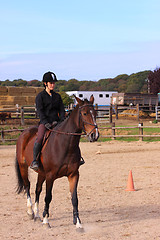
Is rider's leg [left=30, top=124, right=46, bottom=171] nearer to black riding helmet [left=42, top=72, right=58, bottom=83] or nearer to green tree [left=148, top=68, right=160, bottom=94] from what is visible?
black riding helmet [left=42, top=72, right=58, bottom=83]

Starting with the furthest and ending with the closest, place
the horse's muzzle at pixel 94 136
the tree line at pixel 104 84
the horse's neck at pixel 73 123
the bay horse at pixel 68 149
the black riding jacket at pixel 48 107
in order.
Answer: the tree line at pixel 104 84 < the black riding jacket at pixel 48 107 < the horse's neck at pixel 73 123 < the bay horse at pixel 68 149 < the horse's muzzle at pixel 94 136

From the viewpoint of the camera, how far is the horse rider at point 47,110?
628 centimetres

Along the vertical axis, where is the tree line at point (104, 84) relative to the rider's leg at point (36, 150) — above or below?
above

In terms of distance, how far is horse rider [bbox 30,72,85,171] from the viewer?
247 inches

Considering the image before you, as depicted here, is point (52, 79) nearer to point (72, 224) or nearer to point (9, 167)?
point (72, 224)

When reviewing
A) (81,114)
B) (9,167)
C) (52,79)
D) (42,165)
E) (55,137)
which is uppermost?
(52,79)

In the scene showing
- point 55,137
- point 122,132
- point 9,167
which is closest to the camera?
point 55,137

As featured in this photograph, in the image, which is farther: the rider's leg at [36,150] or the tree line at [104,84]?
the tree line at [104,84]

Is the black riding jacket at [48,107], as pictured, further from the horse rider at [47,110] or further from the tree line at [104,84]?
the tree line at [104,84]

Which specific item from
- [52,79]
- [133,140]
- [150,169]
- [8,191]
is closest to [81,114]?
[52,79]

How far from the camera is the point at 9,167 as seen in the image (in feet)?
43.9

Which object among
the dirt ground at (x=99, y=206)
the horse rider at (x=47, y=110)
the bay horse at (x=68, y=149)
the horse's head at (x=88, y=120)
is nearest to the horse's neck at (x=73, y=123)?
the bay horse at (x=68, y=149)

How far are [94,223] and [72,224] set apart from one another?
1.41 feet

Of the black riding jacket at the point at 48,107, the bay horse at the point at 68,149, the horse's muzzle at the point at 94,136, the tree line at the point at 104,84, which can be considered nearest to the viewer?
the horse's muzzle at the point at 94,136
